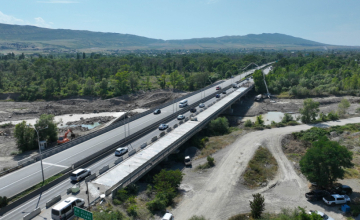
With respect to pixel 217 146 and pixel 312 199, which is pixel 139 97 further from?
pixel 312 199

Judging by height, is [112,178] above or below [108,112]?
above

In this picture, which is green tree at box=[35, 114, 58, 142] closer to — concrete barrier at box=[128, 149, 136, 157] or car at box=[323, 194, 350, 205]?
concrete barrier at box=[128, 149, 136, 157]

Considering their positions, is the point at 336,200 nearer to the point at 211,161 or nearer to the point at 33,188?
the point at 211,161

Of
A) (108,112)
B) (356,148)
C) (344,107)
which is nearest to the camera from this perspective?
(356,148)

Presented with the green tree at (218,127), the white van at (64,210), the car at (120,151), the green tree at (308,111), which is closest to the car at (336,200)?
the white van at (64,210)

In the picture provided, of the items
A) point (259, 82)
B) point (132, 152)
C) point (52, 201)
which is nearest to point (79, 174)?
point (52, 201)

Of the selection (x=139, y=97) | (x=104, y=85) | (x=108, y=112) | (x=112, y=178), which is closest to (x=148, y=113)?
(x=108, y=112)
